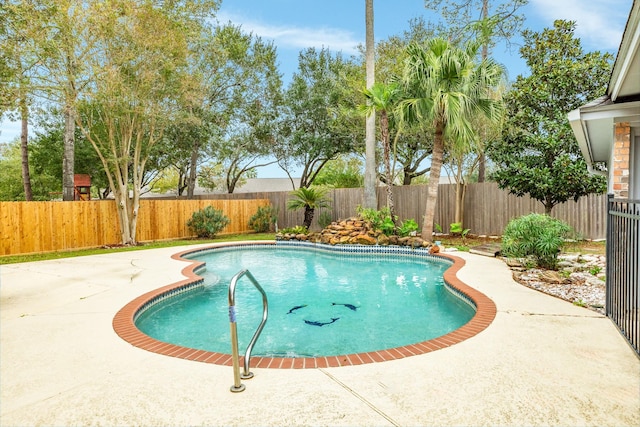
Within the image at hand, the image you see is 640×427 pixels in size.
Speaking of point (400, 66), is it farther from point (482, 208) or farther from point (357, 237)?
point (357, 237)

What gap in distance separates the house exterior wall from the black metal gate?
82cm

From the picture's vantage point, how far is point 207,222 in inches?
575

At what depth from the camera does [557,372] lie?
8.81 feet

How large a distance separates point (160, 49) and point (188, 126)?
695 centimetres

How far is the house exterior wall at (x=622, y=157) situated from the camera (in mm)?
4320

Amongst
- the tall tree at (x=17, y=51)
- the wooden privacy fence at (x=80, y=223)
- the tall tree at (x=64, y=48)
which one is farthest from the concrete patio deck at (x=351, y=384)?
the tall tree at (x=64, y=48)

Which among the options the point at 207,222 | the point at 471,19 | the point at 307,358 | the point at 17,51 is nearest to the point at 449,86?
the point at 471,19

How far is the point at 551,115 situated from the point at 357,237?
6.23 m

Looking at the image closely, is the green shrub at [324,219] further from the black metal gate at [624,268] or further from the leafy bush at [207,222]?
the black metal gate at [624,268]

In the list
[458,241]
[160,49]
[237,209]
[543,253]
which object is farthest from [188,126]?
[543,253]

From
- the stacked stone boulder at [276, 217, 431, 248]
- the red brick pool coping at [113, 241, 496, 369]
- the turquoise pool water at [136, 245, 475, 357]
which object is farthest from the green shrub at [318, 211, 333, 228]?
the red brick pool coping at [113, 241, 496, 369]

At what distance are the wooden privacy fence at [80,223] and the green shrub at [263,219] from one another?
1064 mm

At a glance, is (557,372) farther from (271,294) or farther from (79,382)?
(271,294)

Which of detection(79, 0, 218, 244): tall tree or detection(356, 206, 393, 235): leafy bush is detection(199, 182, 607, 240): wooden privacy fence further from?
detection(79, 0, 218, 244): tall tree
